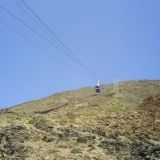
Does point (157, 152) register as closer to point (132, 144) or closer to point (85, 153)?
point (132, 144)

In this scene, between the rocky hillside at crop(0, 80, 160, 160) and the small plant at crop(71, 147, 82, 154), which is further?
the small plant at crop(71, 147, 82, 154)

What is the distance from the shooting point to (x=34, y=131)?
31484 mm

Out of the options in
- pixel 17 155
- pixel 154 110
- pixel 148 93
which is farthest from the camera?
pixel 148 93

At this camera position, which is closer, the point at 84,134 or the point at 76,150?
the point at 76,150

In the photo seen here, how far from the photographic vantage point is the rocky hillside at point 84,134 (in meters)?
28.0

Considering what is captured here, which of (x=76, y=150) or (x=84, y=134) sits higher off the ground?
(x=84, y=134)

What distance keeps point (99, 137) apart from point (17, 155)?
7.55 meters

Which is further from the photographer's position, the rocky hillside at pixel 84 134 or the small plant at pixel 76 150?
the small plant at pixel 76 150

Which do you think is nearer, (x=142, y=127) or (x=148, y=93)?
(x=142, y=127)

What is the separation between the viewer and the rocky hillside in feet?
91.9

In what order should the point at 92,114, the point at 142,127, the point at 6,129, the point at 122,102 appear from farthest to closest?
the point at 122,102 → the point at 92,114 → the point at 142,127 → the point at 6,129

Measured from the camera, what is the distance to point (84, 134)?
32375 mm

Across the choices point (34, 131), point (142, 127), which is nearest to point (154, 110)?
point (142, 127)

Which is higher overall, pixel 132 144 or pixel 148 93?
pixel 148 93
